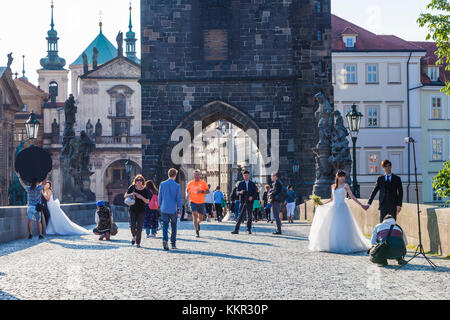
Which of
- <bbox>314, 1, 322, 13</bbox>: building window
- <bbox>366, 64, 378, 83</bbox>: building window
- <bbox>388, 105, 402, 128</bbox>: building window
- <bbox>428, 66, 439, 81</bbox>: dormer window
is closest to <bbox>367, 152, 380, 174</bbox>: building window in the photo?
<bbox>388, 105, 402, 128</bbox>: building window

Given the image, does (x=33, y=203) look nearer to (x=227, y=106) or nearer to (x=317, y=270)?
(x=317, y=270)

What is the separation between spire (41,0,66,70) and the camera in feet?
347

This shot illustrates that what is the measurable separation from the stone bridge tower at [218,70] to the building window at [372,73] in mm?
20652

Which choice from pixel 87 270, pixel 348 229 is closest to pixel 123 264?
pixel 87 270

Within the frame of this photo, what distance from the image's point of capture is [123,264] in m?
12.1

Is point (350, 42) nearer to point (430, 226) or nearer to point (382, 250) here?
point (430, 226)

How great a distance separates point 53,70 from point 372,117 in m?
62.0

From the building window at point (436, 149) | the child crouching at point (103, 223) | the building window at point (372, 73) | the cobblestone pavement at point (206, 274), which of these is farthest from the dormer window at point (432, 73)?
the cobblestone pavement at point (206, 274)

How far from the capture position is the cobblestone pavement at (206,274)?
871 cm

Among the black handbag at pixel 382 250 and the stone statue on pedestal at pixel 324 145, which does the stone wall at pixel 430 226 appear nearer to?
the black handbag at pixel 382 250

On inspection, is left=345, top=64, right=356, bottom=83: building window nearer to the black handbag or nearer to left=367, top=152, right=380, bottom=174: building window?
left=367, top=152, right=380, bottom=174: building window

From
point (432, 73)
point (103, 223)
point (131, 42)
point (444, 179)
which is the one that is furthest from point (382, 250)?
point (131, 42)
